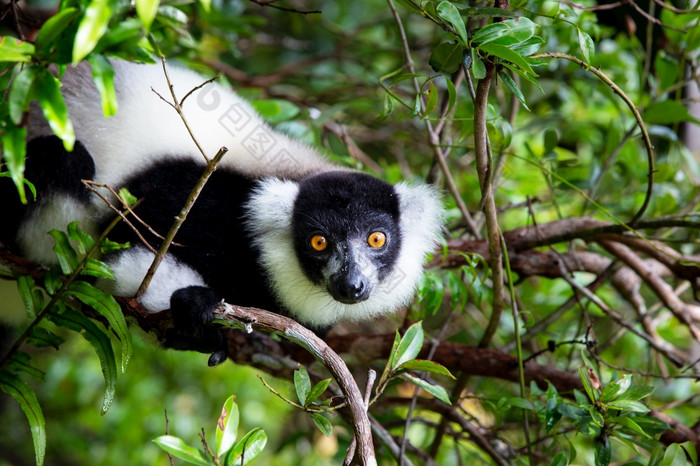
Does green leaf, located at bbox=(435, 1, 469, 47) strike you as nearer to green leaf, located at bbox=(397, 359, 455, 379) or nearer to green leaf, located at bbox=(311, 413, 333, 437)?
green leaf, located at bbox=(397, 359, 455, 379)

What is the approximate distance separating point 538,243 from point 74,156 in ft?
7.24

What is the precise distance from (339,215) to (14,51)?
5.29 feet

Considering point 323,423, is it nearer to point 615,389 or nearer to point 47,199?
point 615,389

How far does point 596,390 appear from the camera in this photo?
2152mm

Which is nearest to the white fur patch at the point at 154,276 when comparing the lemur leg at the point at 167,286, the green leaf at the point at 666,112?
the lemur leg at the point at 167,286

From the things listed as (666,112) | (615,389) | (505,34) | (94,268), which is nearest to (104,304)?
(94,268)

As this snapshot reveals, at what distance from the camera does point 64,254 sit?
213 centimetres

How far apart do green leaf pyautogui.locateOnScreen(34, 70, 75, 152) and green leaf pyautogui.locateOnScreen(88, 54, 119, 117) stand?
9 centimetres

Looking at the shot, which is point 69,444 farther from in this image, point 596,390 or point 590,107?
point 590,107

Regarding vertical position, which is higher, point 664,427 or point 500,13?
point 500,13

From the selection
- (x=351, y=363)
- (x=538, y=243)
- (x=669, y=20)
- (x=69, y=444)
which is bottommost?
(x=69, y=444)

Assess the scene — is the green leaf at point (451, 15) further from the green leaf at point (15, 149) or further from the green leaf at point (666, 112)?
the green leaf at point (666, 112)

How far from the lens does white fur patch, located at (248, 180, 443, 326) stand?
2.79 metres

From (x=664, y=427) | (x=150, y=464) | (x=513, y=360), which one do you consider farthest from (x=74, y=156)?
(x=150, y=464)
